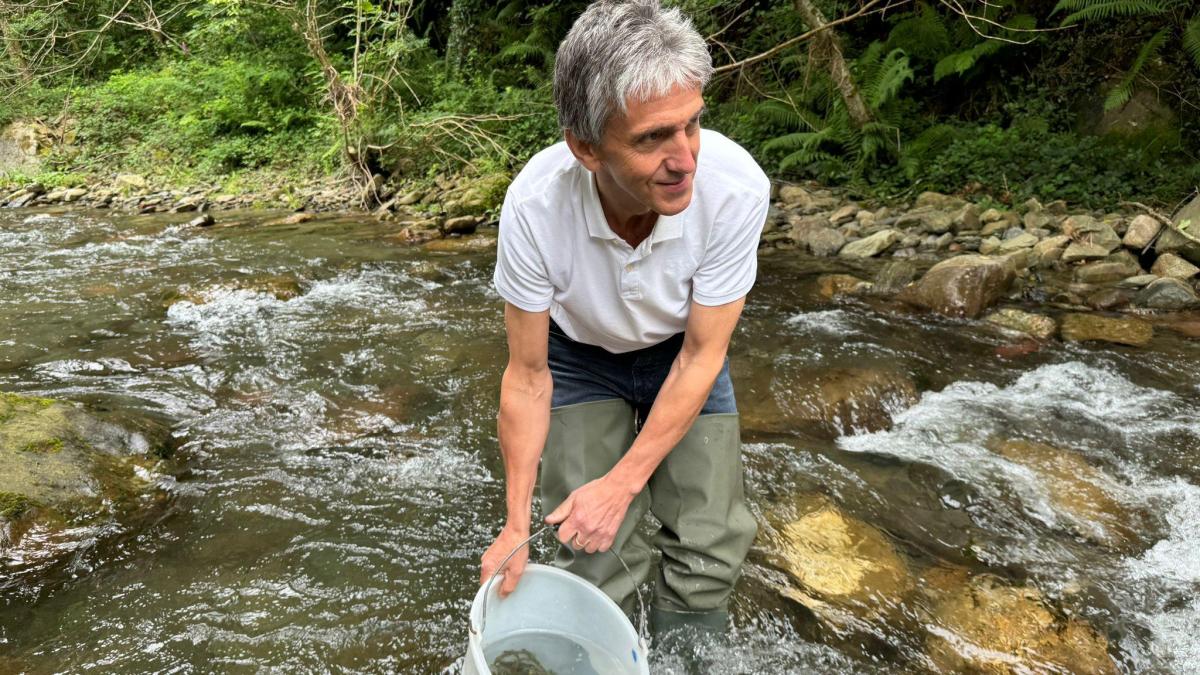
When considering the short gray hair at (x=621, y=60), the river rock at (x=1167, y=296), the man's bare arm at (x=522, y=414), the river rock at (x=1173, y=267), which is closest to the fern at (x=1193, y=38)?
the river rock at (x=1173, y=267)

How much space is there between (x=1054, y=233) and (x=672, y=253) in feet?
22.3

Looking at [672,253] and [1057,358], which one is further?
[1057,358]

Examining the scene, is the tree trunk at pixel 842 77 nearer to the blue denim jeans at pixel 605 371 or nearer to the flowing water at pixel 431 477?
the flowing water at pixel 431 477

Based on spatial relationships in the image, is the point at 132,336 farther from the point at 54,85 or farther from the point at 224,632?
the point at 54,85

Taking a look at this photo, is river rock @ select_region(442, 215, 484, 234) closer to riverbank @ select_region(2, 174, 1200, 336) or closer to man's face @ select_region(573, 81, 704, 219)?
riverbank @ select_region(2, 174, 1200, 336)

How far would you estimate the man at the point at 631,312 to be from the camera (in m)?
1.60

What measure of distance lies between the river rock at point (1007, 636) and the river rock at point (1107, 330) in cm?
313

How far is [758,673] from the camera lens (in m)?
2.49

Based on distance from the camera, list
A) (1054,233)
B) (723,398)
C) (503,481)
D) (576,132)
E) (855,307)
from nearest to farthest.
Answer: (576,132), (723,398), (503,481), (855,307), (1054,233)

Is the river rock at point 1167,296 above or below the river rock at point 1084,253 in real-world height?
above

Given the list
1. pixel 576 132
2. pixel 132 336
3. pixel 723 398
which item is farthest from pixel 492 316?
pixel 576 132

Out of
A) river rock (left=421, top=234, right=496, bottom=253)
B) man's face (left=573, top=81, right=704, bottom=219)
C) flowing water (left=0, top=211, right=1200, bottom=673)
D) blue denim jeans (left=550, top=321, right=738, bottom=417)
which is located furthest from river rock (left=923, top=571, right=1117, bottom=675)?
river rock (left=421, top=234, right=496, bottom=253)

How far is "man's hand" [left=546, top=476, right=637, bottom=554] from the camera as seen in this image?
1.87m

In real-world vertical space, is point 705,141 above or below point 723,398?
above
